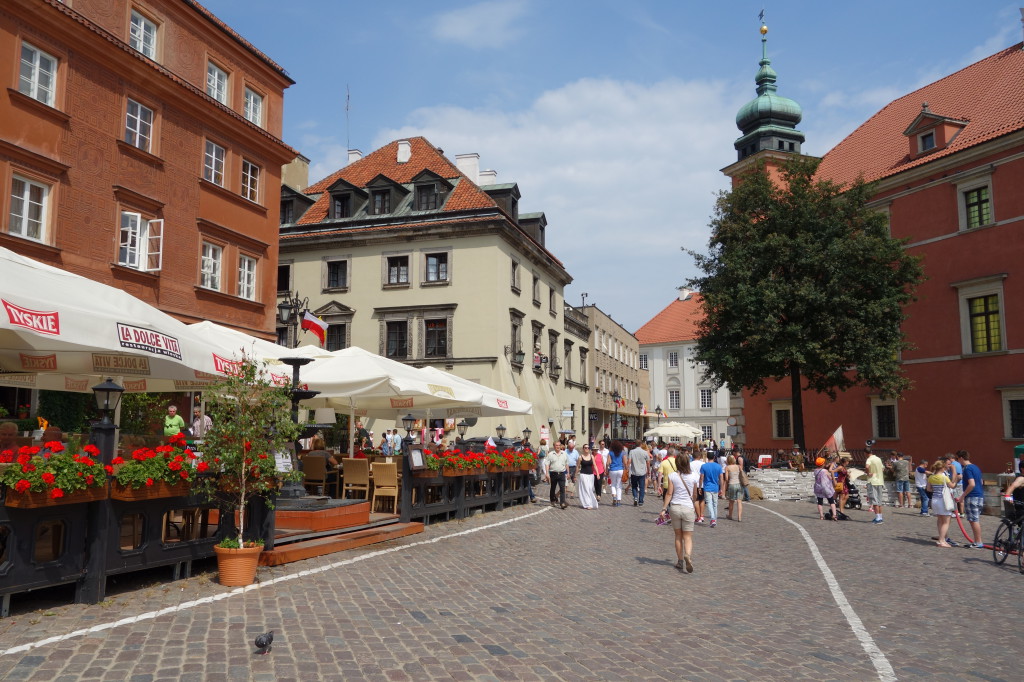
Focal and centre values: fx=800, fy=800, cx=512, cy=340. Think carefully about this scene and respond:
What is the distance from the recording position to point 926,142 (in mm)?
34969

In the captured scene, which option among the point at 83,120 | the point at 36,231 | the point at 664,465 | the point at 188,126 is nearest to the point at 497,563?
the point at 664,465

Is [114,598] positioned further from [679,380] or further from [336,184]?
[679,380]

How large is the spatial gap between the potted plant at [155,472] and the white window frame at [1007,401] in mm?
30653

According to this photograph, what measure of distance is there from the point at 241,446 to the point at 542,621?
12.4 ft

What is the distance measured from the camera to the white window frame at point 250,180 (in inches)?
953

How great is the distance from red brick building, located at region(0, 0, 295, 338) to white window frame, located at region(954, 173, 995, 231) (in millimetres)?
26314

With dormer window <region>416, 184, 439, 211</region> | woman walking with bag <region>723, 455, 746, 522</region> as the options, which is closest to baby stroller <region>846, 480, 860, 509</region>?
woman walking with bag <region>723, 455, 746, 522</region>

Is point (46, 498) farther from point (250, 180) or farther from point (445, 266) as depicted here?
point (445, 266)

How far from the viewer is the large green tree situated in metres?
30.7

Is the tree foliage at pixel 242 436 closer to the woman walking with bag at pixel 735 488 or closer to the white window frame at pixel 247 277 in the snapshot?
the woman walking with bag at pixel 735 488

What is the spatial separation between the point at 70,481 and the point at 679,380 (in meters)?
79.7

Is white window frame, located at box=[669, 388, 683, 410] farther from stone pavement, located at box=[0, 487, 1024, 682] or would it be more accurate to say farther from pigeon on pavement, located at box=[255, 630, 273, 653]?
pigeon on pavement, located at box=[255, 630, 273, 653]

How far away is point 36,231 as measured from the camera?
56.9ft

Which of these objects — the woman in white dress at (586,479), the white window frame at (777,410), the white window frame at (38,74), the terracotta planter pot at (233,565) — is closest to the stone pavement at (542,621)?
the terracotta planter pot at (233,565)
